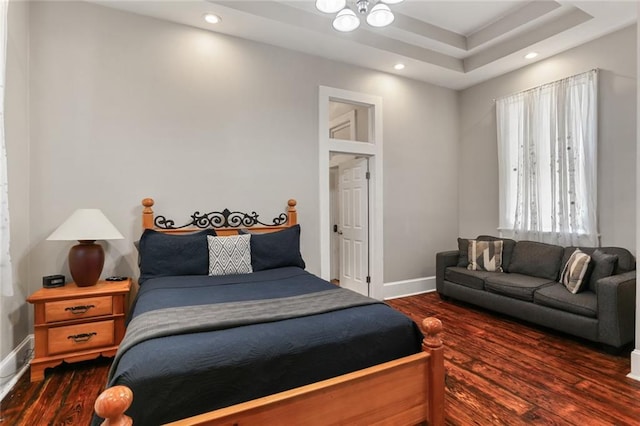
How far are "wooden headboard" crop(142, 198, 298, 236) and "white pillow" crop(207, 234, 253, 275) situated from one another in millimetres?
392

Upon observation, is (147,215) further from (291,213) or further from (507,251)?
(507,251)

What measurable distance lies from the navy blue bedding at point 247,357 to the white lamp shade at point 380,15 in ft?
7.02

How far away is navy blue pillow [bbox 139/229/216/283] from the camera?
2.73 metres

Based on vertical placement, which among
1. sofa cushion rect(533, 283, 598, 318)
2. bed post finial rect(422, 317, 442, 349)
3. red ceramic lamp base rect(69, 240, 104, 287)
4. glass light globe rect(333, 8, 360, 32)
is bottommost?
sofa cushion rect(533, 283, 598, 318)

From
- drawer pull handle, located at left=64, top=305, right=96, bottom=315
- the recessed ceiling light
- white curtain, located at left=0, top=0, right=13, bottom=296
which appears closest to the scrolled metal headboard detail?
drawer pull handle, located at left=64, top=305, right=96, bottom=315

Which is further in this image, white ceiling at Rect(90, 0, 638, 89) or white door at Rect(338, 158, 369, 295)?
white door at Rect(338, 158, 369, 295)

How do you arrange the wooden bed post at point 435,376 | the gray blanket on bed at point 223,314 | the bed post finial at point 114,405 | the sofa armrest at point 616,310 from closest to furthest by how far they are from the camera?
1. the bed post finial at point 114,405
2. the gray blanket on bed at point 223,314
3. the wooden bed post at point 435,376
4. the sofa armrest at point 616,310

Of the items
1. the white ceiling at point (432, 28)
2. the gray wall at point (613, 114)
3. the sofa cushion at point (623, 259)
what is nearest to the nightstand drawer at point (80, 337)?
the white ceiling at point (432, 28)

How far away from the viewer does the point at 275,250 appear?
312cm

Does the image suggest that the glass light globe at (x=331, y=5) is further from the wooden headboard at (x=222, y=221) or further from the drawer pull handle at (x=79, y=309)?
the drawer pull handle at (x=79, y=309)

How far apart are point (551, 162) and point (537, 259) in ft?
3.84

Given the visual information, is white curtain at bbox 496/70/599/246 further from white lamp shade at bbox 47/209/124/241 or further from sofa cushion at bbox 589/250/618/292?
white lamp shade at bbox 47/209/124/241

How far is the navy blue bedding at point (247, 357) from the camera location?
1261 millimetres

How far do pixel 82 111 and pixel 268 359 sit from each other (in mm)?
2830
